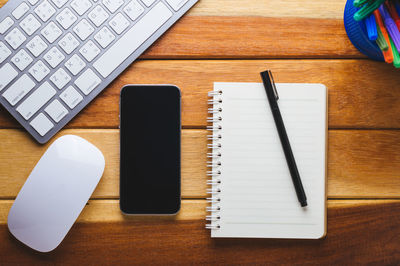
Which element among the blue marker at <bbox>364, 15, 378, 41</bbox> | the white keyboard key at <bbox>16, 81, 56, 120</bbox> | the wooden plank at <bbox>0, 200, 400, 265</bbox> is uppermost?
the white keyboard key at <bbox>16, 81, 56, 120</bbox>

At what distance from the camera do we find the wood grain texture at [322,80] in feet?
1.92

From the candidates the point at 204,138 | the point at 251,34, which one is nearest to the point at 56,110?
the point at 204,138

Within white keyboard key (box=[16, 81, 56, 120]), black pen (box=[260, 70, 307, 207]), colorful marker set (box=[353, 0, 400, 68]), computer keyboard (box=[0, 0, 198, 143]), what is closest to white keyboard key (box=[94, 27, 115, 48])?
computer keyboard (box=[0, 0, 198, 143])

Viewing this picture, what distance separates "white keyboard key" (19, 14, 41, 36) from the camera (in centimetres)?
56

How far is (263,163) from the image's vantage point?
0.58m

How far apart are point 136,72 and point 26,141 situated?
0.71 feet

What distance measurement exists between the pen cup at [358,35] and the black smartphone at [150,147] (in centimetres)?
30

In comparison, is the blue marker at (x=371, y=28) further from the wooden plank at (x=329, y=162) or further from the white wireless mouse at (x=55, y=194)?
the white wireless mouse at (x=55, y=194)

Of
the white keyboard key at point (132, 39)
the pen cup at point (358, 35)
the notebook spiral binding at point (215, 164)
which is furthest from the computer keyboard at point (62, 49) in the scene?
the pen cup at point (358, 35)

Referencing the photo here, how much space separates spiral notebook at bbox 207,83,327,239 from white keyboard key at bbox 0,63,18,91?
324 mm

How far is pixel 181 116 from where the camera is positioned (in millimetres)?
584

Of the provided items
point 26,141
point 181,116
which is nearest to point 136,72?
point 181,116

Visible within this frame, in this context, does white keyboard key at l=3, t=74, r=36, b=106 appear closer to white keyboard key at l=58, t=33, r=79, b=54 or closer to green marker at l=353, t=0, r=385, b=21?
white keyboard key at l=58, t=33, r=79, b=54

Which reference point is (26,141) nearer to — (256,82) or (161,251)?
(161,251)
